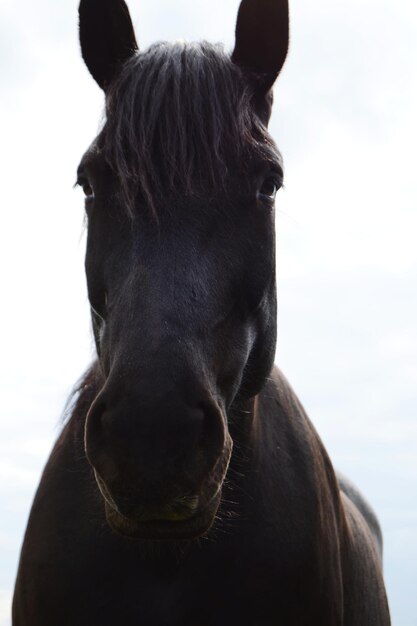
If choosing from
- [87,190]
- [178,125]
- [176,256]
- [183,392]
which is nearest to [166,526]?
[183,392]

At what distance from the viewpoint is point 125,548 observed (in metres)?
3.68

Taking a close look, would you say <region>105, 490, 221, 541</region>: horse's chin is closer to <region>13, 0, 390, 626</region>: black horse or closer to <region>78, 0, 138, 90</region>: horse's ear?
<region>13, 0, 390, 626</region>: black horse

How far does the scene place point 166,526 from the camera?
2768 mm

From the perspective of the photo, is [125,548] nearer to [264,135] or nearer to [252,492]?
[252,492]

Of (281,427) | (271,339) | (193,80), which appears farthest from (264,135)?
(281,427)

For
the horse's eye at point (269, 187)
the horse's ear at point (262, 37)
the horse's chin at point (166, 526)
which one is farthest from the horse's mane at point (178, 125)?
the horse's chin at point (166, 526)

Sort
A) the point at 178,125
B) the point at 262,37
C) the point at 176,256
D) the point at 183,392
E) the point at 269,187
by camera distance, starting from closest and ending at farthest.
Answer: the point at 183,392
the point at 176,256
the point at 178,125
the point at 269,187
the point at 262,37

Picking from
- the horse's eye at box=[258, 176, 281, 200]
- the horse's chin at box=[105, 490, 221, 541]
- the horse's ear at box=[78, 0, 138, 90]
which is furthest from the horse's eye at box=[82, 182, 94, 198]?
the horse's chin at box=[105, 490, 221, 541]

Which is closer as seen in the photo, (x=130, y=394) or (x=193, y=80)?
(x=130, y=394)

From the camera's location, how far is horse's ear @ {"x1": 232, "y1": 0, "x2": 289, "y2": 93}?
4.07 meters

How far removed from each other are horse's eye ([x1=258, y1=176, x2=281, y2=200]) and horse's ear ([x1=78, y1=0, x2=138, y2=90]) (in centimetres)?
101

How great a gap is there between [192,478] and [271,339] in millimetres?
1261

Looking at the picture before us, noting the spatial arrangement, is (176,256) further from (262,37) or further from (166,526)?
(262,37)

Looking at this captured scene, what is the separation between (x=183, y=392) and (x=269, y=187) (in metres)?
1.39
